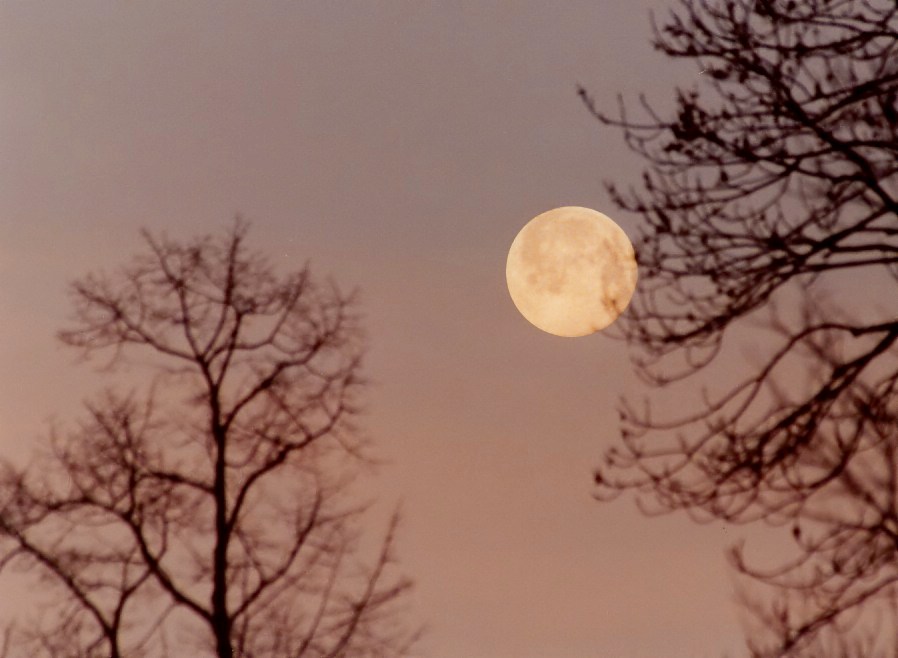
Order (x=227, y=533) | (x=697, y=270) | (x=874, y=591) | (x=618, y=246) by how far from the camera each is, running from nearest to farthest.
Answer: (x=874, y=591) → (x=697, y=270) → (x=618, y=246) → (x=227, y=533)

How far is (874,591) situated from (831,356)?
4.27ft

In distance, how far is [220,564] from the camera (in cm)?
1442

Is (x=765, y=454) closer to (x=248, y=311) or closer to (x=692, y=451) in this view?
(x=692, y=451)

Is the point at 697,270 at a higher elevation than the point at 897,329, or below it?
higher

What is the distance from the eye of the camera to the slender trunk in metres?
14.3

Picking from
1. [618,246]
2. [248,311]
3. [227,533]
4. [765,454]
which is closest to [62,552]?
[227,533]

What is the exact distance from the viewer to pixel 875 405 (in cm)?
845

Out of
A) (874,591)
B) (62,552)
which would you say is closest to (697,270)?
(874,591)

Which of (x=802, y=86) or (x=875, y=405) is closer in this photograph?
(x=875, y=405)

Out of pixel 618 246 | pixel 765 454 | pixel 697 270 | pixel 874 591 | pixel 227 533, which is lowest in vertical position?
pixel 874 591

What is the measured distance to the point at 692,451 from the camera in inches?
344

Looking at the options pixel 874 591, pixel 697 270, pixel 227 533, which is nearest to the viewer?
pixel 874 591

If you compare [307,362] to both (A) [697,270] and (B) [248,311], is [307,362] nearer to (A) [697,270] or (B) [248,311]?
(B) [248,311]

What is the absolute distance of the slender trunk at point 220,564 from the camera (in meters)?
14.3
